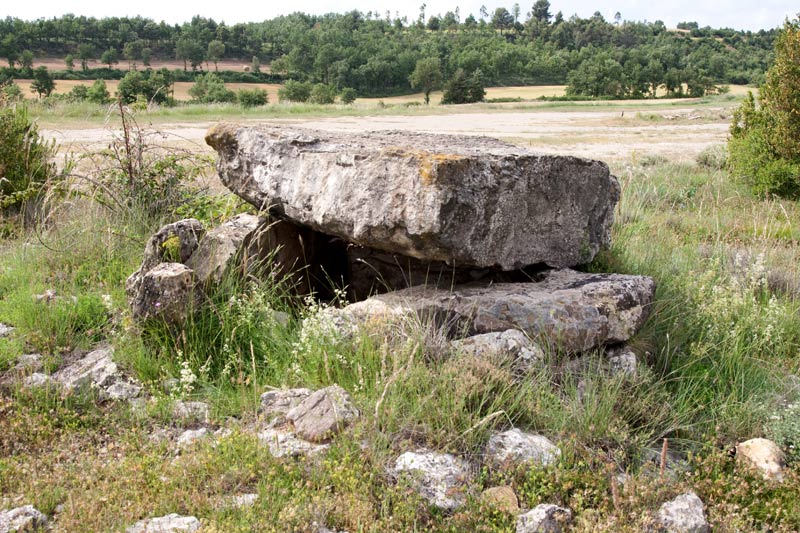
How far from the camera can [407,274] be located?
5.28m

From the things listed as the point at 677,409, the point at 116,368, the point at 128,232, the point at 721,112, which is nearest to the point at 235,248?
the point at 116,368

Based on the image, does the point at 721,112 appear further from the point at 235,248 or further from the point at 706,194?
the point at 235,248

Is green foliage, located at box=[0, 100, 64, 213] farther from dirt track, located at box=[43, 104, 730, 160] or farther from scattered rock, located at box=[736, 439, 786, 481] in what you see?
scattered rock, located at box=[736, 439, 786, 481]

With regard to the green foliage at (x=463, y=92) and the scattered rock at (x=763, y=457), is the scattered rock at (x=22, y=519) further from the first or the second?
the green foliage at (x=463, y=92)

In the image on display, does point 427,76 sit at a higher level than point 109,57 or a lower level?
lower

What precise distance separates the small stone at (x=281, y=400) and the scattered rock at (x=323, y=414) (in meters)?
0.10

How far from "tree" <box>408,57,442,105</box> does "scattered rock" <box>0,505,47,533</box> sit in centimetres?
8343

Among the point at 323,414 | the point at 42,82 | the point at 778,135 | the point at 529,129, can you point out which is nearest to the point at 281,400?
the point at 323,414

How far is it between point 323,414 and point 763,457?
2.33m

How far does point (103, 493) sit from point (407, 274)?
2.76m

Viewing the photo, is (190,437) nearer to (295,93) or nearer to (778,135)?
(778,135)

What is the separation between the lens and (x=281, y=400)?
156 inches

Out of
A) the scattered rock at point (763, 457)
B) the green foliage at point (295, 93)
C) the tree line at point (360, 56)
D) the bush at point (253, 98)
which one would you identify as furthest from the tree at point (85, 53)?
the scattered rock at point (763, 457)

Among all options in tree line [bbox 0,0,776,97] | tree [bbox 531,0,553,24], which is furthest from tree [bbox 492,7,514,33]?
tree line [bbox 0,0,776,97]
